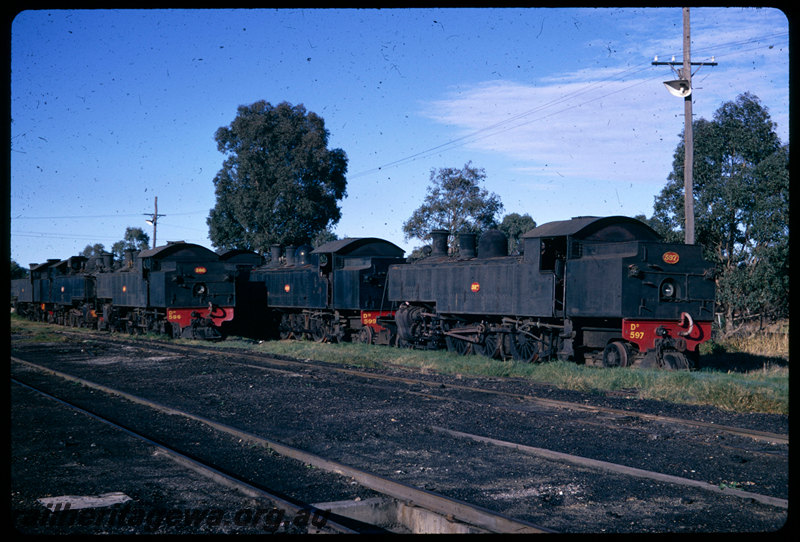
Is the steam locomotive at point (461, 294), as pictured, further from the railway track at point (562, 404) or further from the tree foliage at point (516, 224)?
the tree foliage at point (516, 224)

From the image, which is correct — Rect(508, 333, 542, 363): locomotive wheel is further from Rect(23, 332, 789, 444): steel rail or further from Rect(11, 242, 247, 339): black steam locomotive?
Rect(11, 242, 247, 339): black steam locomotive

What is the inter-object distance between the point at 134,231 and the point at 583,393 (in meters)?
91.5

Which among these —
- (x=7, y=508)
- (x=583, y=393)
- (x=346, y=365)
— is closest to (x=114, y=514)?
(x=7, y=508)

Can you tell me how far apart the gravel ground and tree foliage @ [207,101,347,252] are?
31932 millimetres

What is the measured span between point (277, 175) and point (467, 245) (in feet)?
88.9

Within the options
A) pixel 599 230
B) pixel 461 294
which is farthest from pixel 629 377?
pixel 461 294

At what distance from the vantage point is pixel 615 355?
49.1 feet

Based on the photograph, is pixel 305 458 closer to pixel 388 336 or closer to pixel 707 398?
pixel 707 398

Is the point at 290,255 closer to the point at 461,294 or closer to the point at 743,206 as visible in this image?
the point at 461,294

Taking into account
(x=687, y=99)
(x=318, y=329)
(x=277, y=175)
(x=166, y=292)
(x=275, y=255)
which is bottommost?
(x=318, y=329)

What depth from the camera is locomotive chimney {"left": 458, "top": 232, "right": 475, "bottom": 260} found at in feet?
65.2

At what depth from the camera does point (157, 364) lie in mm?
17984

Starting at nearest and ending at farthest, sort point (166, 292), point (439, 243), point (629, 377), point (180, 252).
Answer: point (629, 377) → point (439, 243) → point (166, 292) → point (180, 252)
